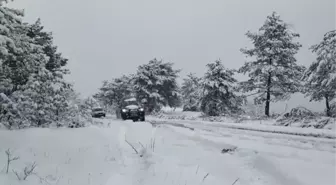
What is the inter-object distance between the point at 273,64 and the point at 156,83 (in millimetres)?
21667

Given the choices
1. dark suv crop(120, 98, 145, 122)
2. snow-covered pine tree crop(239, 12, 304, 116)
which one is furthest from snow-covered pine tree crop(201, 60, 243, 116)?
Result: dark suv crop(120, 98, 145, 122)

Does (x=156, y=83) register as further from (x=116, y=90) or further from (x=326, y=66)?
(x=326, y=66)

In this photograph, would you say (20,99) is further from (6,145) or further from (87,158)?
(87,158)

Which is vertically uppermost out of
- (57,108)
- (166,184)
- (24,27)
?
(24,27)

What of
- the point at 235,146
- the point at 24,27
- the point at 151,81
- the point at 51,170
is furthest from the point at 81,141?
the point at 151,81

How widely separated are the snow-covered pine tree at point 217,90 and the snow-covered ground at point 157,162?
22134 mm

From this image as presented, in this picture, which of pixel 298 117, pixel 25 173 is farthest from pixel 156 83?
pixel 25 173

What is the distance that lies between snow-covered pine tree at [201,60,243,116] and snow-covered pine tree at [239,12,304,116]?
5049 millimetres

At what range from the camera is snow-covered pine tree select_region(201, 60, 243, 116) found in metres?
30.9

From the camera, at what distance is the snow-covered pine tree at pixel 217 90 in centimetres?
3089

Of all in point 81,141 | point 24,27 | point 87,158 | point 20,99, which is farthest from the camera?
point 20,99

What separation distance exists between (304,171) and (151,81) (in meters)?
38.9

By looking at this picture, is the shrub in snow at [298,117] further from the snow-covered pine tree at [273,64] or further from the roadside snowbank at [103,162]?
the roadside snowbank at [103,162]

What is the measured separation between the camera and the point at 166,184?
16.7 ft
